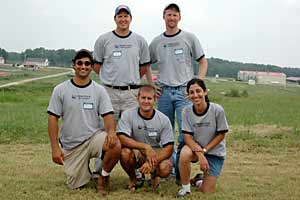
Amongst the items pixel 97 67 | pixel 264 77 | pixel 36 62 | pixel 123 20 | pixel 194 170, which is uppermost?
pixel 123 20

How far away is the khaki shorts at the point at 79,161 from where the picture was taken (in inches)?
222

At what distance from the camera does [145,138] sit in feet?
18.9

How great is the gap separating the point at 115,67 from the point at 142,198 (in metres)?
1.63

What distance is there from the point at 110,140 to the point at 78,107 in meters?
0.52

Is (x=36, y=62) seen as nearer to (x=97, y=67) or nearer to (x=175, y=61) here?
(x=97, y=67)

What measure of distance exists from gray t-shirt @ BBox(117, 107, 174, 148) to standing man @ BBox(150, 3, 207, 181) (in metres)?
0.48

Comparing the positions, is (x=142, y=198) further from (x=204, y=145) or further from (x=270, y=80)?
(x=270, y=80)

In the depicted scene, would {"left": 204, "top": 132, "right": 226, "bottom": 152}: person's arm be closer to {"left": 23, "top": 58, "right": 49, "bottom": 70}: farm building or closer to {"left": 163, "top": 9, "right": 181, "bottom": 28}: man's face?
{"left": 163, "top": 9, "right": 181, "bottom": 28}: man's face

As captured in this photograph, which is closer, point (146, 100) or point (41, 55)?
point (146, 100)

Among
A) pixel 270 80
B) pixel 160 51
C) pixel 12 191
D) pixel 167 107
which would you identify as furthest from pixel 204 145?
pixel 270 80

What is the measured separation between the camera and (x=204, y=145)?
5.71 meters

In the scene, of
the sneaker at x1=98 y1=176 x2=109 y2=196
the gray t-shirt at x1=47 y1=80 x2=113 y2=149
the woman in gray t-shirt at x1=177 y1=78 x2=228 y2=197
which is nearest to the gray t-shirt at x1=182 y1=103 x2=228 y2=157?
the woman in gray t-shirt at x1=177 y1=78 x2=228 y2=197

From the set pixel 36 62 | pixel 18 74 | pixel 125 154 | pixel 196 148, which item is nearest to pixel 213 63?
pixel 36 62

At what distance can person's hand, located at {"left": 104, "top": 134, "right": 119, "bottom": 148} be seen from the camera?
5500mm
